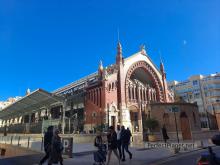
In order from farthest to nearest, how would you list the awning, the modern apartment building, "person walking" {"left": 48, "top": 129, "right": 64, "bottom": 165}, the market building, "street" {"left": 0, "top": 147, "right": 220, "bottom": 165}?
the modern apartment building → the market building → the awning → "street" {"left": 0, "top": 147, "right": 220, "bottom": 165} → "person walking" {"left": 48, "top": 129, "right": 64, "bottom": 165}

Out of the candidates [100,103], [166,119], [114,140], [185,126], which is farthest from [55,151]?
[100,103]

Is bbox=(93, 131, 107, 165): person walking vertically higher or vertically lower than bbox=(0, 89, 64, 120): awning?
lower

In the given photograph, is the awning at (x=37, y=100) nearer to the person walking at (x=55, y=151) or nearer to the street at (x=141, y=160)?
the street at (x=141, y=160)

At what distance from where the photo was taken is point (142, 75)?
51094 mm

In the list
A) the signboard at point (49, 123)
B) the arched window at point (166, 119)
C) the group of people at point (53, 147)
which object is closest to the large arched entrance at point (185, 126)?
the arched window at point (166, 119)

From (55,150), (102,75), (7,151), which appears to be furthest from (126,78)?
(55,150)

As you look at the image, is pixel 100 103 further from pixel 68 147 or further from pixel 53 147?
pixel 53 147

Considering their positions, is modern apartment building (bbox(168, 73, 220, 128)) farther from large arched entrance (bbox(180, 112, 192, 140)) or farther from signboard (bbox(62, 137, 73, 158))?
signboard (bbox(62, 137, 73, 158))

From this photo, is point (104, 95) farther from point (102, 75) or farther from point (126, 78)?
point (126, 78)

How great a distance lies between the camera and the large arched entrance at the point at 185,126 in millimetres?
22837

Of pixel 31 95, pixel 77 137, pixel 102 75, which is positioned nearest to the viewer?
pixel 77 137

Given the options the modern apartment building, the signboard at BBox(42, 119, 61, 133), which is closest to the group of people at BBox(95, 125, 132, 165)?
the signboard at BBox(42, 119, 61, 133)

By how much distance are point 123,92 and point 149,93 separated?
10.8 metres

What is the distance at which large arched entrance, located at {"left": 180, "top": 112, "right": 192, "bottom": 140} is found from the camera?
2284 cm
